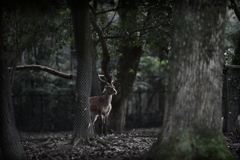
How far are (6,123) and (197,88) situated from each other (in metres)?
3.48

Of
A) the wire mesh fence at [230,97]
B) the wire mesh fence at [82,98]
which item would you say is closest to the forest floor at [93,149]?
the wire mesh fence at [82,98]

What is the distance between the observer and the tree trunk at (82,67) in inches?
312

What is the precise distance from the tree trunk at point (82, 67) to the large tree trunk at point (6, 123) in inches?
64.3

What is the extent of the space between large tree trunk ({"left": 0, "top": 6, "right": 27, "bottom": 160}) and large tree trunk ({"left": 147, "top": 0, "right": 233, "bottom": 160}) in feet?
8.81

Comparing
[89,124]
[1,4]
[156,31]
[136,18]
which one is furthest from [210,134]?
[136,18]

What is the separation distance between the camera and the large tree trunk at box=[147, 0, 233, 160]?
17.6 feet

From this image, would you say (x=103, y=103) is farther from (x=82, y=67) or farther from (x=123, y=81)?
(x=82, y=67)

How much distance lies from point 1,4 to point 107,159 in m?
3.34

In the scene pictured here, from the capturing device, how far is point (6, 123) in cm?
646

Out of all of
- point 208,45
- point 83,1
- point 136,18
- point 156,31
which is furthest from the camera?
point 136,18

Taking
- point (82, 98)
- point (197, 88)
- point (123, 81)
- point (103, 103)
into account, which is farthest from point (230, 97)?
point (197, 88)

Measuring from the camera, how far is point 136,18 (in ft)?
36.8

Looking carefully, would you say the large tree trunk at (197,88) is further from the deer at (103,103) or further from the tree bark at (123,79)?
the tree bark at (123,79)

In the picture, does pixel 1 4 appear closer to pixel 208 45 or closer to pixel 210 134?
pixel 208 45
